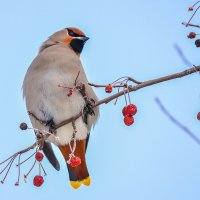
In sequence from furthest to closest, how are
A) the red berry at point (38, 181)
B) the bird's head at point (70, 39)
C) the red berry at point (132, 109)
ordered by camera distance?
1. the bird's head at point (70, 39)
2. the red berry at point (38, 181)
3. the red berry at point (132, 109)

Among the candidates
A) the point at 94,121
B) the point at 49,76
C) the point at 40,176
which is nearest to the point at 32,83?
the point at 49,76

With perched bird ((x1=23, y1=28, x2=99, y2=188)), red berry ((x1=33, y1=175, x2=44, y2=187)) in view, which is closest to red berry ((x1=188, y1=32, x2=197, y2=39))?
perched bird ((x1=23, y1=28, x2=99, y2=188))

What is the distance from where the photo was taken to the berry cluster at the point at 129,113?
2818mm

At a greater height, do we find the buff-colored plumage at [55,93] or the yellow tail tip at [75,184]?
the buff-colored plumage at [55,93]

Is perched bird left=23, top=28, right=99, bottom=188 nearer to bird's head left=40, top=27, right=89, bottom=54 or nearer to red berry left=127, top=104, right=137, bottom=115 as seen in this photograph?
bird's head left=40, top=27, right=89, bottom=54

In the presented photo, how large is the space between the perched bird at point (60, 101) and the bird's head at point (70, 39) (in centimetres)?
52

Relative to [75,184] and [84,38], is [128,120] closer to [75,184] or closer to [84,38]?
[75,184]

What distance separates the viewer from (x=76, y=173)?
13.7 feet

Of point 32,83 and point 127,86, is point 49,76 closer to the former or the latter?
point 32,83

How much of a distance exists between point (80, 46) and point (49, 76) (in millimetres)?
1119

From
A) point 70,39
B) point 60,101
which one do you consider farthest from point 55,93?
point 70,39

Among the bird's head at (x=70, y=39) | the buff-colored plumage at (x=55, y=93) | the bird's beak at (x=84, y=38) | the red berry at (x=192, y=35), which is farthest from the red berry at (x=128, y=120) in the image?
the bird's beak at (x=84, y=38)

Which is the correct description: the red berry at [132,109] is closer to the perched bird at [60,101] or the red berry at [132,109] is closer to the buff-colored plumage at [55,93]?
the perched bird at [60,101]

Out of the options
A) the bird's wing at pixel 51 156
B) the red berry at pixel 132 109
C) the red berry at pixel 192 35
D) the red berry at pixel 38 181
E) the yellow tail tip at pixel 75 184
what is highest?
the red berry at pixel 192 35
